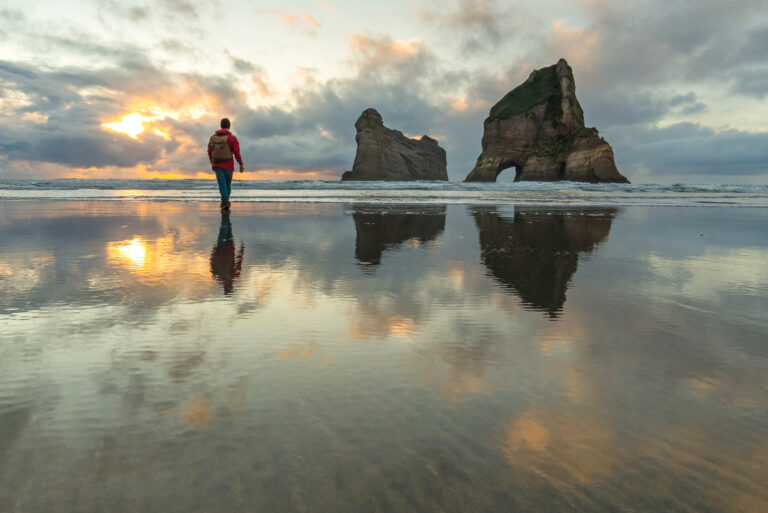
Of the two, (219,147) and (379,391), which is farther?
(219,147)

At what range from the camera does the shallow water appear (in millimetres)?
1221

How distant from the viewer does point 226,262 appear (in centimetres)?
478

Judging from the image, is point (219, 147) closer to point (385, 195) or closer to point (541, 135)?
point (385, 195)

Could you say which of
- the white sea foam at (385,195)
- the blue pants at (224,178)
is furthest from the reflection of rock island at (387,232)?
the white sea foam at (385,195)

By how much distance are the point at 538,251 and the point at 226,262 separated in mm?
3780

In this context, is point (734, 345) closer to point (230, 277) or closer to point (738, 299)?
point (738, 299)

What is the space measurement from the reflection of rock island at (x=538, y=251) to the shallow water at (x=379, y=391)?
0.07 meters

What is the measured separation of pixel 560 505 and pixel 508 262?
3958mm

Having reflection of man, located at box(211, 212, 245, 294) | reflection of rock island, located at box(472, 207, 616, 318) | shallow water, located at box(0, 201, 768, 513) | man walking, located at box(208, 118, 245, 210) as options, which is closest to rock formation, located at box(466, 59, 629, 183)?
reflection of rock island, located at box(472, 207, 616, 318)

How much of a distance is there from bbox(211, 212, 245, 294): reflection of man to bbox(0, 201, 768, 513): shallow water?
80mm

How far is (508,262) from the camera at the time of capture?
4969 mm

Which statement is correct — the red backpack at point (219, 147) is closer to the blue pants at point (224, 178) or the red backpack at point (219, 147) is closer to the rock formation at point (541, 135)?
the blue pants at point (224, 178)

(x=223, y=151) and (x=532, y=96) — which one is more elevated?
(x=532, y=96)

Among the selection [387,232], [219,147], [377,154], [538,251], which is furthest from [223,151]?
[377,154]
